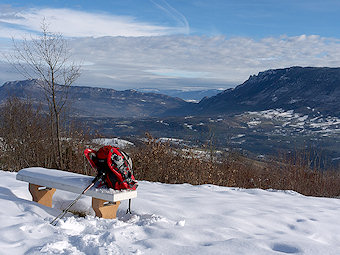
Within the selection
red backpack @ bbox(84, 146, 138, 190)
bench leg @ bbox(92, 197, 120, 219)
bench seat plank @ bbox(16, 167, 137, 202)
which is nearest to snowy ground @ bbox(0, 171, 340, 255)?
bench leg @ bbox(92, 197, 120, 219)

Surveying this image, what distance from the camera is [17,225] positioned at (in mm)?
3408

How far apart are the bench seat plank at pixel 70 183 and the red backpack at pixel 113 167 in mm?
86

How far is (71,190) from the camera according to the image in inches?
165

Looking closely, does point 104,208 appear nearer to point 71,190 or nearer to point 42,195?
point 71,190

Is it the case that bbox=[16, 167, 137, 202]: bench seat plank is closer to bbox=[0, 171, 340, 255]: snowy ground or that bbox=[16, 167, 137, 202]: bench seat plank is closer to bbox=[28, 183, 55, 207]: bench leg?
bbox=[28, 183, 55, 207]: bench leg

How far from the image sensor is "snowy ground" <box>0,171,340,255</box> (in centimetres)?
315

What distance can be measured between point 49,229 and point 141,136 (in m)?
6.83

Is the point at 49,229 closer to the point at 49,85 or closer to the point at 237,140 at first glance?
the point at 49,85

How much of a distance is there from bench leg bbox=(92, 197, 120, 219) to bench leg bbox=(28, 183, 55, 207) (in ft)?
2.76

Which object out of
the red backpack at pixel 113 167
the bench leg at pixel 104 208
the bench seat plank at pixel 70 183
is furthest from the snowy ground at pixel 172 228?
the red backpack at pixel 113 167

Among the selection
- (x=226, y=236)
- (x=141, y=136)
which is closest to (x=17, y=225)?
(x=226, y=236)

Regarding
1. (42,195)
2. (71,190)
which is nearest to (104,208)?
(71,190)

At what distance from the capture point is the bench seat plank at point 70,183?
155 inches

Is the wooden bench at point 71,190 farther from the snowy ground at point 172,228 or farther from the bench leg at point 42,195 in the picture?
the snowy ground at point 172,228
